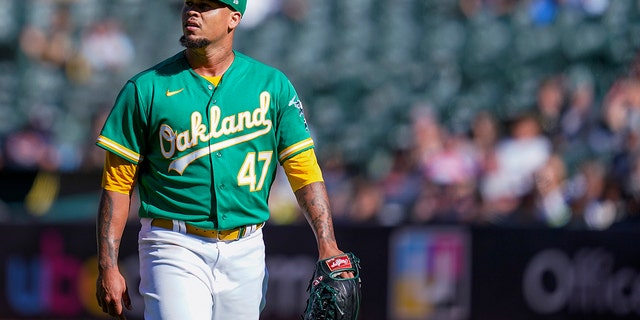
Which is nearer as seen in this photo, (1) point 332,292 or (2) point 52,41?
(1) point 332,292

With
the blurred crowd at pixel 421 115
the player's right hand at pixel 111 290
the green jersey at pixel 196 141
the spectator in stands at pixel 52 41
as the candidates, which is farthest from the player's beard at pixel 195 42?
the spectator in stands at pixel 52 41

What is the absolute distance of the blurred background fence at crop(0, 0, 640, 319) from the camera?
10.1 metres

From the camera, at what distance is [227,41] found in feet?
15.7

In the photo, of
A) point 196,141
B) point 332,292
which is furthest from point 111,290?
point 332,292

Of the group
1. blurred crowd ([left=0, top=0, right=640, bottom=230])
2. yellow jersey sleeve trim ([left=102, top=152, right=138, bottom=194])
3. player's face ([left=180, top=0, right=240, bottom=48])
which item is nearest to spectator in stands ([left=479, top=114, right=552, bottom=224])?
blurred crowd ([left=0, top=0, right=640, bottom=230])

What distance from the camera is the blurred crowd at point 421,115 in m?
10.1

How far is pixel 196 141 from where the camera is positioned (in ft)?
15.3

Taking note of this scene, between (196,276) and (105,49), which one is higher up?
(105,49)

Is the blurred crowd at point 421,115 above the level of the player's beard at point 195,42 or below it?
above

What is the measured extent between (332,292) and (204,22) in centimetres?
124

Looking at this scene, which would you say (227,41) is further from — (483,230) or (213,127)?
(483,230)

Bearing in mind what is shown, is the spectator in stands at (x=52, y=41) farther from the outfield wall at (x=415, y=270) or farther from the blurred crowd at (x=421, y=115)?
the outfield wall at (x=415, y=270)

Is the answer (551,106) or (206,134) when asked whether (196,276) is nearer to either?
(206,134)

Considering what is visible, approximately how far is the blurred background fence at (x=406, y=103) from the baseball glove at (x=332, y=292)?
15.6 ft
